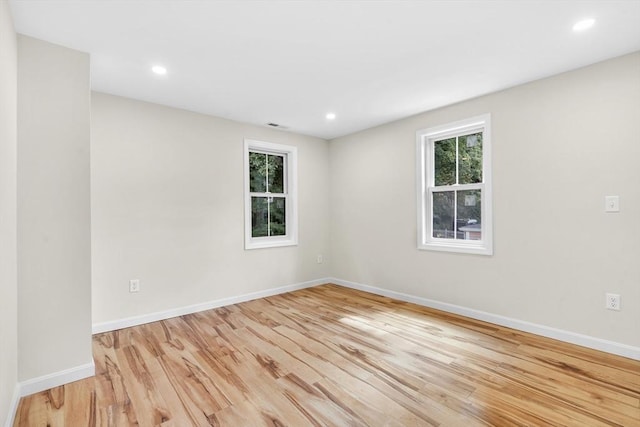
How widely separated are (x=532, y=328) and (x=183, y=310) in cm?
365

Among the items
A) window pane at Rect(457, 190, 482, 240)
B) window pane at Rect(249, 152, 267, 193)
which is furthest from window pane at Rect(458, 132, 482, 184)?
window pane at Rect(249, 152, 267, 193)

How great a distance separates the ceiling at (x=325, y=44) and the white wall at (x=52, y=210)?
282 mm

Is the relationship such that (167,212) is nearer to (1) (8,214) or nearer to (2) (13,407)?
(1) (8,214)

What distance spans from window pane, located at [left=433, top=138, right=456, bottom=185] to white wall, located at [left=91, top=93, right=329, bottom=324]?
222cm

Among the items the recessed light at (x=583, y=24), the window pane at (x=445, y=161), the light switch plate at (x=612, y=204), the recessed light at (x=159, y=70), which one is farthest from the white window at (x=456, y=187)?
the recessed light at (x=159, y=70)

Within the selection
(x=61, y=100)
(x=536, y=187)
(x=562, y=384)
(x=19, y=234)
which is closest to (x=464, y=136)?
(x=536, y=187)

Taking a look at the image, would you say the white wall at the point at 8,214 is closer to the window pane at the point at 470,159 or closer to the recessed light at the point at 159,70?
the recessed light at the point at 159,70

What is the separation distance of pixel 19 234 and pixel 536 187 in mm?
4125

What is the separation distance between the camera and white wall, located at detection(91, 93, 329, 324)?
3.07 m

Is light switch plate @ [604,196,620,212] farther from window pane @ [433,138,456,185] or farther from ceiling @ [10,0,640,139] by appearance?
window pane @ [433,138,456,185]

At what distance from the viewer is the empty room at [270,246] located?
6.16ft

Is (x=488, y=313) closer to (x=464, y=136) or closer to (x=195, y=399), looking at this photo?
(x=464, y=136)

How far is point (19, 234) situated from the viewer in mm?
1990

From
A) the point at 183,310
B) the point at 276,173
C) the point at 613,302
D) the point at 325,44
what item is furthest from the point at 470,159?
the point at 183,310
